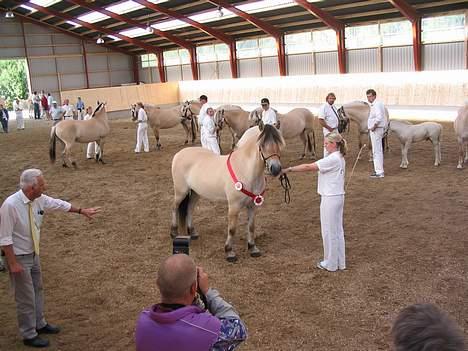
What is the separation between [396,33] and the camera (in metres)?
21.5

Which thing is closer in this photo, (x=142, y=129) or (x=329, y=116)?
(x=329, y=116)

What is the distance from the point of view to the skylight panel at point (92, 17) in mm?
30219

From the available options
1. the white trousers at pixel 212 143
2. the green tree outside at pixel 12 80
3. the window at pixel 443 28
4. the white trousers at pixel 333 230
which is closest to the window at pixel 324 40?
the window at pixel 443 28

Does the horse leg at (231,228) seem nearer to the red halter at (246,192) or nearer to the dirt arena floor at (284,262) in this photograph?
the dirt arena floor at (284,262)

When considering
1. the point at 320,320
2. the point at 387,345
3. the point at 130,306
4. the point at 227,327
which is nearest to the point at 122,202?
the point at 130,306

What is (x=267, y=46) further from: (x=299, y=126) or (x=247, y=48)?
(x=299, y=126)

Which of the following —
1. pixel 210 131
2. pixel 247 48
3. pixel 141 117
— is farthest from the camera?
pixel 247 48

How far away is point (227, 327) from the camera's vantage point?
2.27m

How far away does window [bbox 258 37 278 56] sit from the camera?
91.3ft

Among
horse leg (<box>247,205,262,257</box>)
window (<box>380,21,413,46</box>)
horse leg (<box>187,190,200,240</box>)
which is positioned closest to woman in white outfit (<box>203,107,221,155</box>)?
horse leg (<box>187,190,200,240</box>)

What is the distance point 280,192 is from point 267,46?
19962 millimetres

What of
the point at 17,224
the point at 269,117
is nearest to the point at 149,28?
the point at 269,117

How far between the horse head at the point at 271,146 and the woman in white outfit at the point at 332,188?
19cm

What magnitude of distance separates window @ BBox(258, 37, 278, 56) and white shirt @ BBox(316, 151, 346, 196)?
23213 millimetres
